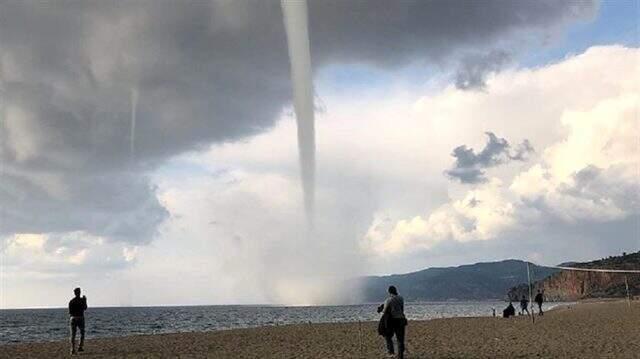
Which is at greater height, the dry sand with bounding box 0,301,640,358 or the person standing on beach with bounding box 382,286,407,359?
the person standing on beach with bounding box 382,286,407,359

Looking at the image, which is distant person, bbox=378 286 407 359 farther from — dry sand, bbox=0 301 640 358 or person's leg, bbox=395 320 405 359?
dry sand, bbox=0 301 640 358

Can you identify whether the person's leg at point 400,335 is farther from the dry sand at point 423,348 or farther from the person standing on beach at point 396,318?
the dry sand at point 423,348

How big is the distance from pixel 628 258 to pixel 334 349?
659 ft

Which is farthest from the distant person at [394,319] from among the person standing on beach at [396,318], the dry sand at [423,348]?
the dry sand at [423,348]

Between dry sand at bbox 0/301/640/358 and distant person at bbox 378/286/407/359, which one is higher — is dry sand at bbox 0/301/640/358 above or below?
below

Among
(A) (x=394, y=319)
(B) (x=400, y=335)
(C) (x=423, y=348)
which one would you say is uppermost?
(A) (x=394, y=319)

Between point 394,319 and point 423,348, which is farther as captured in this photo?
point 423,348

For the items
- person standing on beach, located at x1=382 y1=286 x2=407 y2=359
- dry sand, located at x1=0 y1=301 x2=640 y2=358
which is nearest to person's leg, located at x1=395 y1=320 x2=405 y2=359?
person standing on beach, located at x1=382 y1=286 x2=407 y2=359

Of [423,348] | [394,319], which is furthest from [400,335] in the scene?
[423,348]

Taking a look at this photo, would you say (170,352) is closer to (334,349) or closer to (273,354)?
(273,354)

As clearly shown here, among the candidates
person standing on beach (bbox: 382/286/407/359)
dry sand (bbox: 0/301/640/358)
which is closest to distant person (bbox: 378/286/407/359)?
person standing on beach (bbox: 382/286/407/359)

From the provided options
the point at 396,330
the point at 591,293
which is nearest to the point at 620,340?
the point at 396,330

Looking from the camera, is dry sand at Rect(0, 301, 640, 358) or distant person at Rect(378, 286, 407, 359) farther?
dry sand at Rect(0, 301, 640, 358)

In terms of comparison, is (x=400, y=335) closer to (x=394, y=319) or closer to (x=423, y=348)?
(x=394, y=319)
